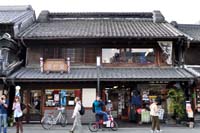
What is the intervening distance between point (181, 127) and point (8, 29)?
42.3ft

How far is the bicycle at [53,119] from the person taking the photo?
1724 cm

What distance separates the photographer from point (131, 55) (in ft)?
67.9

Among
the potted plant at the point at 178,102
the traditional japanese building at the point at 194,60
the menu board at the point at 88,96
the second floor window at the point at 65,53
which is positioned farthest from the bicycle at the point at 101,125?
the traditional japanese building at the point at 194,60

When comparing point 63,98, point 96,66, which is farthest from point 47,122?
point 96,66

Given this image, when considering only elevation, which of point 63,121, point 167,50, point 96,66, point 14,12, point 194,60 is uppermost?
point 14,12

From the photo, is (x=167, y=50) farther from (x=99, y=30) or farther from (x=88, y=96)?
(x=88, y=96)

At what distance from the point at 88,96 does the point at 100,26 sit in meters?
6.45

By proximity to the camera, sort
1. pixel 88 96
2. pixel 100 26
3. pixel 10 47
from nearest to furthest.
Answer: pixel 88 96
pixel 10 47
pixel 100 26

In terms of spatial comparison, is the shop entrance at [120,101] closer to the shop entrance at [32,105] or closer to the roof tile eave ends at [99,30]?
the roof tile eave ends at [99,30]

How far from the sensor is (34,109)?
19594mm

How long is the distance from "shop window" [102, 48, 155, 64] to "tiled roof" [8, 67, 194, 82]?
70cm

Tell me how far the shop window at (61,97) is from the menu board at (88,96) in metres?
0.39

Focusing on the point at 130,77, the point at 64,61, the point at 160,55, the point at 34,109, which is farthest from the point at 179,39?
the point at 34,109

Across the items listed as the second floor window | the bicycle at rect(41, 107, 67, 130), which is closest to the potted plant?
the second floor window
